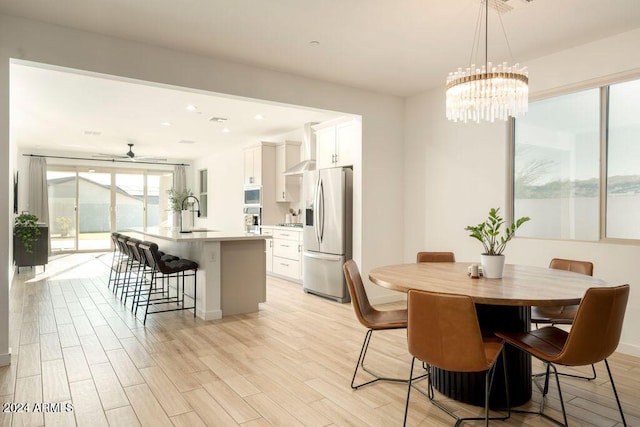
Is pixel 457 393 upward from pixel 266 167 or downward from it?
downward

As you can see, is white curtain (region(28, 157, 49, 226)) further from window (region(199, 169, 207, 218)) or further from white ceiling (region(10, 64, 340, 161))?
window (region(199, 169, 207, 218))

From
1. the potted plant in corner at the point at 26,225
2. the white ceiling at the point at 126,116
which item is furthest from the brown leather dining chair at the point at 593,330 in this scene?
the potted plant in corner at the point at 26,225

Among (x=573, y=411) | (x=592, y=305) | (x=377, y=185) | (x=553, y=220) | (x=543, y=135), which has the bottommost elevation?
(x=573, y=411)

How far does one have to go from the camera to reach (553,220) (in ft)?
13.2

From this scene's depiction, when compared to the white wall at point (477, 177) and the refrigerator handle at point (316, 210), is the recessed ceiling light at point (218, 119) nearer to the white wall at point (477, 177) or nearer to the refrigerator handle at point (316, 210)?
the refrigerator handle at point (316, 210)

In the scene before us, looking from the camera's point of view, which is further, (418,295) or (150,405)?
(150,405)

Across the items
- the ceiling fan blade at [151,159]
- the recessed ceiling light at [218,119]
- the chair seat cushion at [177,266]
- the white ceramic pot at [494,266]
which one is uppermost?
the recessed ceiling light at [218,119]

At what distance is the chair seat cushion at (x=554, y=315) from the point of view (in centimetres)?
281

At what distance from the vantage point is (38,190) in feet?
31.8

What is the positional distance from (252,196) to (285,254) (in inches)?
71.3

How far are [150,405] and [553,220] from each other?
12.6ft

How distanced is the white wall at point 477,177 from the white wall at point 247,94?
0.29m

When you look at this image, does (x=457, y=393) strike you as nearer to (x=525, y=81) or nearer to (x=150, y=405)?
(x=150, y=405)

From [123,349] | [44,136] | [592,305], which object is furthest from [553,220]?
[44,136]
